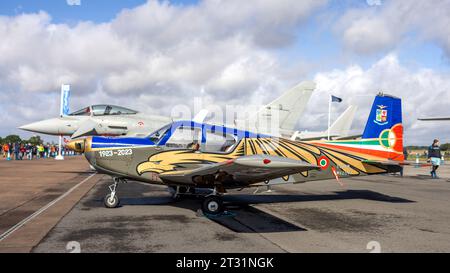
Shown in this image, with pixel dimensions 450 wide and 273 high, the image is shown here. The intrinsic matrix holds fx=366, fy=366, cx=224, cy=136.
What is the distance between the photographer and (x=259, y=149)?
380 inches

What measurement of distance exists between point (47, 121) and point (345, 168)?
14239mm

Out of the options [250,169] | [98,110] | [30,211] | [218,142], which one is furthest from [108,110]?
[250,169]

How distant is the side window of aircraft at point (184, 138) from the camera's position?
9.15 m

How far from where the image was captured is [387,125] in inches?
442

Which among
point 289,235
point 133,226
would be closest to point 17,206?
point 133,226

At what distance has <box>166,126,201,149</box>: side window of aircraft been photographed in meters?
9.15

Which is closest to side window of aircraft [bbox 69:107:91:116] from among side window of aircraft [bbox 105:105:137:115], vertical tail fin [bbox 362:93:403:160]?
side window of aircraft [bbox 105:105:137:115]

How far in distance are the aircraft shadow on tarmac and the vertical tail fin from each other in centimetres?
167

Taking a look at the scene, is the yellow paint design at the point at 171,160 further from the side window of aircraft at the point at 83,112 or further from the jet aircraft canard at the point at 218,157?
the side window of aircraft at the point at 83,112

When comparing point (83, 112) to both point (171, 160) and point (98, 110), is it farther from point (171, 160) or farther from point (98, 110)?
point (171, 160)

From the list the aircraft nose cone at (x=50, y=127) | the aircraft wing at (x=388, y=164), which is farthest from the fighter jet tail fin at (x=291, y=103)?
the aircraft nose cone at (x=50, y=127)

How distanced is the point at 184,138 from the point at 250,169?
92.2 inches
